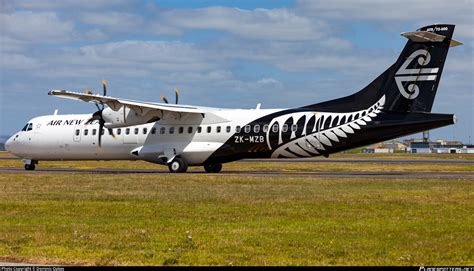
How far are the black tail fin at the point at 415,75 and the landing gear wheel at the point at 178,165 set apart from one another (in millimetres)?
10654

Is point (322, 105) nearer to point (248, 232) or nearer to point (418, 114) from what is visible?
point (418, 114)

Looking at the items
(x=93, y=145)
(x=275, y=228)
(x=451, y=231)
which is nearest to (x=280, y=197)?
(x=275, y=228)

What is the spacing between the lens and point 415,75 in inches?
1335

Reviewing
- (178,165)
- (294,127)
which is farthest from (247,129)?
(178,165)

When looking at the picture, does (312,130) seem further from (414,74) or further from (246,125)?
(414,74)

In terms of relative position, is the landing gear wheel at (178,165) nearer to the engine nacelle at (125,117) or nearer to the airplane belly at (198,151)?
the airplane belly at (198,151)

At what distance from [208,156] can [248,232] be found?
23.8 meters

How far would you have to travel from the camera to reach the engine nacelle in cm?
3950

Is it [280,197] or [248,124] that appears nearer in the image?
[280,197]

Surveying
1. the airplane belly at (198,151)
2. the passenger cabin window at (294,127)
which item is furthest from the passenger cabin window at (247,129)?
the passenger cabin window at (294,127)

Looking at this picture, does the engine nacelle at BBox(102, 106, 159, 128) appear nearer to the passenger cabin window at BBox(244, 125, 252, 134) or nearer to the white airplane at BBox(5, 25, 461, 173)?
the white airplane at BBox(5, 25, 461, 173)

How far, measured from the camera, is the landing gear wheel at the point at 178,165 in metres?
38.9

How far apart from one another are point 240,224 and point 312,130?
19.6 metres

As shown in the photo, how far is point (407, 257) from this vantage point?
11922mm
